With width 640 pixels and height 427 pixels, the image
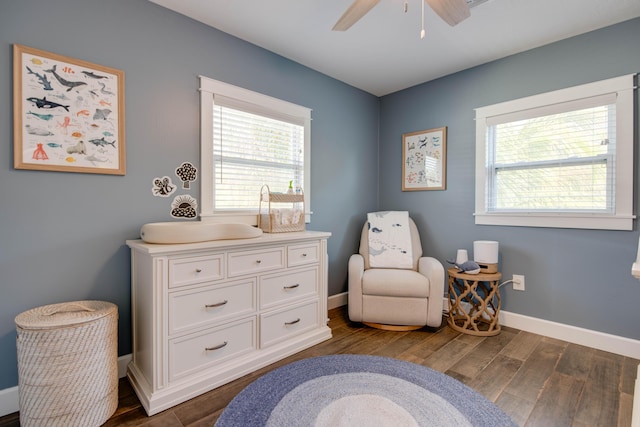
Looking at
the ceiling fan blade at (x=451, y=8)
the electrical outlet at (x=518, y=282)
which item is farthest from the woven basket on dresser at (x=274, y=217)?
the electrical outlet at (x=518, y=282)

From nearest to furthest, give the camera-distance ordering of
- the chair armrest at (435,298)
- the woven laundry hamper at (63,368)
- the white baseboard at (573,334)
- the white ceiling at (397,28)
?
the woven laundry hamper at (63,368) < the white ceiling at (397,28) < the white baseboard at (573,334) < the chair armrest at (435,298)

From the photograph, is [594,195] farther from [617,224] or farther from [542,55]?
[542,55]

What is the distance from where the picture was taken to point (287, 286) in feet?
7.35

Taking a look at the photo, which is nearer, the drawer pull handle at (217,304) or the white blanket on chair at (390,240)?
the drawer pull handle at (217,304)

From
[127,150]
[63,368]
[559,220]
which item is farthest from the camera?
[559,220]

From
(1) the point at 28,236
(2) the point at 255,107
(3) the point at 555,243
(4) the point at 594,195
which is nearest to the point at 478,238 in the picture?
(3) the point at 555,243

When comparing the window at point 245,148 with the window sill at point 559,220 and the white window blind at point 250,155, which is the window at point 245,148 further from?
the window sill at point 559,220

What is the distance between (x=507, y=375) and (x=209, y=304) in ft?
6.43

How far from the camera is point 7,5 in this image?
1570 mm

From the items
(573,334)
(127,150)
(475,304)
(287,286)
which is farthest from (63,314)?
(573,334)

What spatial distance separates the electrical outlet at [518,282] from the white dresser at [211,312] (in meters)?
1.89

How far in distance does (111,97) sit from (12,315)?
1342 millimetres

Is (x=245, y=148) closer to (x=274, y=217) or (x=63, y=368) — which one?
(x=274, y=217)

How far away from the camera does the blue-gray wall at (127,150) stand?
160 centimetres
